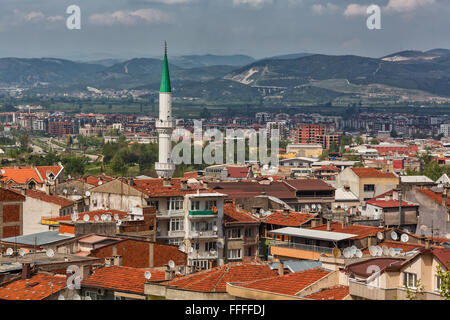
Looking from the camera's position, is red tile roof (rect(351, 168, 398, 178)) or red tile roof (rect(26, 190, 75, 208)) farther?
red tile roof (rect(351, 168, 398, 178))

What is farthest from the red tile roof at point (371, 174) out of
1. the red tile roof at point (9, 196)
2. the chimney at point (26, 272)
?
the chimney at point (26, 272)

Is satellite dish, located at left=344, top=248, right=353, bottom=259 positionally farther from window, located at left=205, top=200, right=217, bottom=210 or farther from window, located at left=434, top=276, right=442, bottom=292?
window, located at left=205, top=200, right=217, bottom=210

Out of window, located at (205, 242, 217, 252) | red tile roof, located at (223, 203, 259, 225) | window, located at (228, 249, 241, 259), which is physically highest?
red tile roof, located at (223, 203, 259, 225)

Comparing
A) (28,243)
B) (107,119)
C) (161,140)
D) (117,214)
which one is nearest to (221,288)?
(28,243)

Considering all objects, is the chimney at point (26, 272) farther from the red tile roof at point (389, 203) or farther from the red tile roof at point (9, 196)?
the red tile roof at point (389, 203)

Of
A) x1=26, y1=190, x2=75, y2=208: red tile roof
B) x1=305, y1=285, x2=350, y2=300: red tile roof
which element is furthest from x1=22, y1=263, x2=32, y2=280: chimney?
x1=26, y1=190, x2=75, y2=208: red tile roof

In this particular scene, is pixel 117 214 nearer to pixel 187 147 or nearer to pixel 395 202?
pixel 395 202
